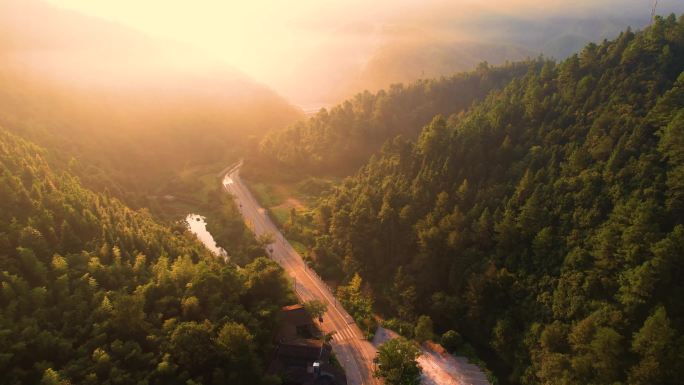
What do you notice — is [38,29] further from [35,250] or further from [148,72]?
[35,250]

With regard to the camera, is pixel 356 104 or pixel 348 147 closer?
pixel 348 147

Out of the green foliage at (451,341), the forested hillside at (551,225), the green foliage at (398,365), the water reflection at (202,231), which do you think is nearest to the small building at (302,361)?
the green foliage at (398,365)

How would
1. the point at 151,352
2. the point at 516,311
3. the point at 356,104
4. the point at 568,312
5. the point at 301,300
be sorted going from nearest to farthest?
the point at 151,352 < the point at 568,312 < the point at 516,311 < the point at 301,300 < the point at 356,104

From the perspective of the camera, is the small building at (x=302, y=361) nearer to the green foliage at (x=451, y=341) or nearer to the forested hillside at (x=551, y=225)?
the green foliage at (x=451, y=341)

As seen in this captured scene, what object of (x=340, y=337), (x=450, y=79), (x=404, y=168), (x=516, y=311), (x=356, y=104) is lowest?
(x=340, y=337)

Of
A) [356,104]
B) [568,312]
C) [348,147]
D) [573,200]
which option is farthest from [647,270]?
[356,104]

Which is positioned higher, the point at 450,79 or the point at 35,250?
the point at 450,79
